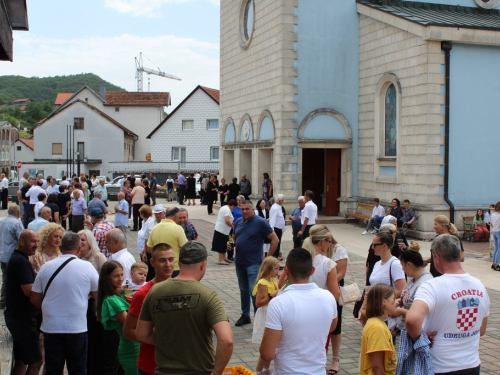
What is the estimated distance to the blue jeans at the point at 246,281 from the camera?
957 cm

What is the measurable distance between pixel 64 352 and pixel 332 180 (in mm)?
19093

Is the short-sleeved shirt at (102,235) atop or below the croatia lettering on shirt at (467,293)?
below

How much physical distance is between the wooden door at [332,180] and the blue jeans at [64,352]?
62.1 ft

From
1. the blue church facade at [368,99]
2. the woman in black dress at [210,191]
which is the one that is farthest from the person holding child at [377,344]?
the woman in black dress at [210,191]

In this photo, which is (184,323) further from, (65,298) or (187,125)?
(187,125)

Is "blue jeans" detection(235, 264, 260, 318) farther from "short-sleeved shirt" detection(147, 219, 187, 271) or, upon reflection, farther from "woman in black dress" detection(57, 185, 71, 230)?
"woman in black dress" detection(57, 185, 71, 230)

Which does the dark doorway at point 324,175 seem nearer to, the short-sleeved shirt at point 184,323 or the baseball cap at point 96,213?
the baseball cap at point 96,213

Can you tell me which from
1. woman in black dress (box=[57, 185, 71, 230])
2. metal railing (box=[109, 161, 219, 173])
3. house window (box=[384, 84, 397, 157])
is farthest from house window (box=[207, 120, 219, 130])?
woman in black dress (box=[57, 185, 71, 230])

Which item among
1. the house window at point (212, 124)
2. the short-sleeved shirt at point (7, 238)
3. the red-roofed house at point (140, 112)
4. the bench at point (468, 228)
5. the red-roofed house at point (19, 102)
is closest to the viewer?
the short-sleeved shirt at point (7, 238)

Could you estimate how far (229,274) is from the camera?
13.8 metres

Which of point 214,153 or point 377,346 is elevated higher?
point 214,153

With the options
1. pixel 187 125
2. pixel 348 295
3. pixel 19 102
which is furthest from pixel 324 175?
pixel 19 102

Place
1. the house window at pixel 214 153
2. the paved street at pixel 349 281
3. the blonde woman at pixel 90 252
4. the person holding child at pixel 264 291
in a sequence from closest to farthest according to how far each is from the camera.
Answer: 1. the person holding child at pixel 264 291
2. the blonde woman at pixel 90 252
3. the paved street at pixel 349 281
4. the house window at pixel 214 153

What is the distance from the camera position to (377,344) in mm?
5145
